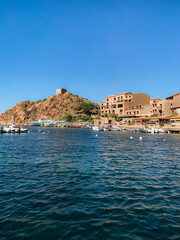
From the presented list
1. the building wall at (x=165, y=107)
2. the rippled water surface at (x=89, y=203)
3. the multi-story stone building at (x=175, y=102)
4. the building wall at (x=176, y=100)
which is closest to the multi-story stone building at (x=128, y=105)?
the building wall at (x=165, y=107)

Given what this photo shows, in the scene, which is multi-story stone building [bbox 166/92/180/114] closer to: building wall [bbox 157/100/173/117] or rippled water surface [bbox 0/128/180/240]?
building wall [bbox 157/100/173/117]

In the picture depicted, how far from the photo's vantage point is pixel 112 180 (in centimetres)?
1438

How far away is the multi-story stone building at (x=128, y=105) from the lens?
11568cm

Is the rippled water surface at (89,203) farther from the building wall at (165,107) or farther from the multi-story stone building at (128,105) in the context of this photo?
the multi-story stone building at (128,105)

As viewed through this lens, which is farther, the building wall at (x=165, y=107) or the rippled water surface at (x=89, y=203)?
the building wall at (x=165, y=107)

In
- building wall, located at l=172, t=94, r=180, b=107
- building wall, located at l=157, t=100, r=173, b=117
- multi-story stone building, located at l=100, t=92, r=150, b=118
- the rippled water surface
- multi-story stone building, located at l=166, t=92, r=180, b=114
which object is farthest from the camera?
multi-story stone building, located at l=100, t=92, r=150, b=118

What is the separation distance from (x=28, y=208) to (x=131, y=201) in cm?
569

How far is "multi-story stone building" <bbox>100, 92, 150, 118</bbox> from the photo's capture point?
11568 centimetres

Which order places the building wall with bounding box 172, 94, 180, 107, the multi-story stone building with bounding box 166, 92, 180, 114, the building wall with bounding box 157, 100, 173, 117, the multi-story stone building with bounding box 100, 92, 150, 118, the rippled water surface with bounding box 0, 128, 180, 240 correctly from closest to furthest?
the rippled water surface with bounding box 0, 128, 180, 240, the multi-story stone building with bounding box 166, 92, 180, 114, the building wall with bounding box 172, 94, 180, 107, the building wall with bounding box 157, 100, 173, 117, the multi-story stone building with bounding box 100, 92, 150, 118

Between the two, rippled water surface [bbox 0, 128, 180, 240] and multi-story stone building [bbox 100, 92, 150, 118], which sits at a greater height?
multi-story stone building [bbox 100, 92, 150, 118]

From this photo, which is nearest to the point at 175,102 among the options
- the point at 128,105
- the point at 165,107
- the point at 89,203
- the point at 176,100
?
the point at 176,100


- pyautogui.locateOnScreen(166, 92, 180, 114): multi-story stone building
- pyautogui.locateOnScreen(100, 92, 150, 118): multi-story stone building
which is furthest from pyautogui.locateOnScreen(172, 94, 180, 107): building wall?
pyautogui.locateOnScreen(100, 92, 150, 118): multi-story stone building

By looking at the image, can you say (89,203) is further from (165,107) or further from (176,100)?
(176,100)

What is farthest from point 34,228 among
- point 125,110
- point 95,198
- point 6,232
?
point 125,110
